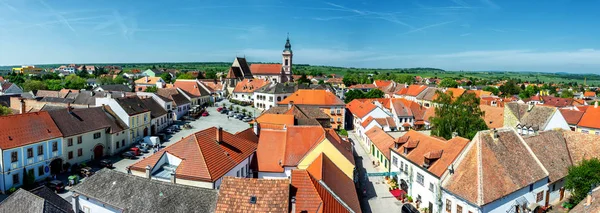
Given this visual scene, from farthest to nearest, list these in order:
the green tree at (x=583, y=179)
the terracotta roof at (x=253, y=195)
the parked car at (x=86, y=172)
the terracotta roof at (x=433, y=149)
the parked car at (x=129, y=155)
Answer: the parked car at (x=129, y=155), the parked car at (x=86, y=172), the terracotta roof at (x=433, y=149), the green tree at (x=583, y=179), the terracotta roof at (x=253, y=195)

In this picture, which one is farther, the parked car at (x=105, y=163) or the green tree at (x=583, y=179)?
the parked car at (x=105, y=163)

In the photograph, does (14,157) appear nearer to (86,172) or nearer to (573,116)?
(86,172)

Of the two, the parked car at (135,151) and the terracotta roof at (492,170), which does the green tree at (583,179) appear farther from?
the parked car at (135,151)

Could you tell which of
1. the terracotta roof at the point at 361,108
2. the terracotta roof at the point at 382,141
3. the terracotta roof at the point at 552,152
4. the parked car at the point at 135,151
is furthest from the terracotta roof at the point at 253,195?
the terracotta roof at the point at 361,108

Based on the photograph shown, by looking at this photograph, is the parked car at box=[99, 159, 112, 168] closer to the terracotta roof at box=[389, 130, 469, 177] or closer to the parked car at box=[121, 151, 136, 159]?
the parked car at box=[121, 151, 136, 159]

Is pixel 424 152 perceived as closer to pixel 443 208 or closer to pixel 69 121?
pixel 443 208

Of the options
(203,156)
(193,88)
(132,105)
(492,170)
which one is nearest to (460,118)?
(492,170)

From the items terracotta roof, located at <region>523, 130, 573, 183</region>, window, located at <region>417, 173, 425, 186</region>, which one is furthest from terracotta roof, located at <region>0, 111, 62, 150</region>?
terracotta roof, located at <region>523, 130, 573, 183</region>
